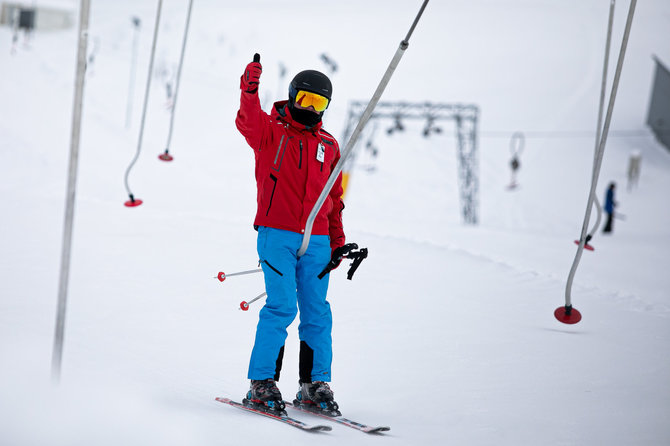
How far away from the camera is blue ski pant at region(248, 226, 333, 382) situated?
2.91 metres

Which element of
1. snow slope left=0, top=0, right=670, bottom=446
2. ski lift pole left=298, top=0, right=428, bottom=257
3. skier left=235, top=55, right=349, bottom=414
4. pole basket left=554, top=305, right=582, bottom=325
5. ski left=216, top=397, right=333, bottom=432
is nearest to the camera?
ski lift pole left=298, top=0, right=428, bottom=257

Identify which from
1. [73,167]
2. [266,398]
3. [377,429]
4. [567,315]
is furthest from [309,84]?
[567,315]

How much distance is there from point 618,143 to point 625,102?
5.49 metres

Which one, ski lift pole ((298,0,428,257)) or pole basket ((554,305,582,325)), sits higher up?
ski lift pole ((298,0,428,257))

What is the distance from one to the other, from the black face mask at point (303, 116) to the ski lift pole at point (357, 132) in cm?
36

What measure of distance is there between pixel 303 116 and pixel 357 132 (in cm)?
56

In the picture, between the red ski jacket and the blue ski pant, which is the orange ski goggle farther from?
the blue ski pant

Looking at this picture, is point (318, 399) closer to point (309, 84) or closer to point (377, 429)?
point (377, 429)

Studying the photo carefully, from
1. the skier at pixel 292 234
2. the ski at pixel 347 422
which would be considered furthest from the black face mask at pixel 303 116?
the ski at pixel 347 422

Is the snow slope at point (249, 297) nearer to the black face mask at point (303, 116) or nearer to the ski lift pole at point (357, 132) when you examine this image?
the ski lift pole at point (357, 132)

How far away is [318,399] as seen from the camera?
304cm

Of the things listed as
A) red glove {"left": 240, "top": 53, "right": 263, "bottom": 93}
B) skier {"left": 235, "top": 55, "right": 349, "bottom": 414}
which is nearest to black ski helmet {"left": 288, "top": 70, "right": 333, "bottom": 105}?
skier {"left": 235, "top": 55, "right": 349, "bottom": 414}

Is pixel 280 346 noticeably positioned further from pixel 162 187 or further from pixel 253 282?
pixel 162 187

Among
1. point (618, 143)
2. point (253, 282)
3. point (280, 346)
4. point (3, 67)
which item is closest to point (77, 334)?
point (280, 346)
